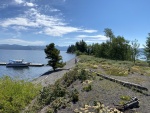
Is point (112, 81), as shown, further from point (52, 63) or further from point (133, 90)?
point (52, 63)

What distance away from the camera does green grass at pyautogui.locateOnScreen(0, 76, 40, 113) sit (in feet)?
49.7

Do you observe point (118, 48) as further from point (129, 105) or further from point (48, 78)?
point (129, 105)

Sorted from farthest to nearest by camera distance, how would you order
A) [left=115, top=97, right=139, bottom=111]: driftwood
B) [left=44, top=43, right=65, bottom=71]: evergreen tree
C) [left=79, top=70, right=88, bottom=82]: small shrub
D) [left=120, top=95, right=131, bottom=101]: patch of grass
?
1. [left=44, top=43, right=65, bottom=71]: evergreen tree
2. [left=79, top=70, right=88, bottom=82]: small shrub
3. [left=120, top=95, right=131, bottom=101]: patch of grass
4. [left=115, top=97, right=139, bottom=111]: driftwood

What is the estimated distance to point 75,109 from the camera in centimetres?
1216

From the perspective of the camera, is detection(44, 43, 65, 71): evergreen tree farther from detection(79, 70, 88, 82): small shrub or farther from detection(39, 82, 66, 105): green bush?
detection(39, 82, 66, 105): green bush

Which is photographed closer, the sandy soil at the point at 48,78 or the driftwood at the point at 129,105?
the driftwood at the point at 129,105

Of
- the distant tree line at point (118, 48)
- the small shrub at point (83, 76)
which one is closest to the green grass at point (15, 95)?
the small shrub at point (83, 76)

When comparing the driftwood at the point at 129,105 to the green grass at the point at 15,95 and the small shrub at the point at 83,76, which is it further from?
the green grass at the point at 15,95

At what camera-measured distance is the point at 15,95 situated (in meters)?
17.0

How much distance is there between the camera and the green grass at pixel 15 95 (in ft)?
49.7

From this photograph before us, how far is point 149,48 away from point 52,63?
2345 centimetres

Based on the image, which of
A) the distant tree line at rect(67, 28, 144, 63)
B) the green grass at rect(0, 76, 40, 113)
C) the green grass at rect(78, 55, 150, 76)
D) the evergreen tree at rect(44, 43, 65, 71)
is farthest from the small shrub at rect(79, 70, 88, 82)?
the distant tree line at rect(67, 28, 144, 63)

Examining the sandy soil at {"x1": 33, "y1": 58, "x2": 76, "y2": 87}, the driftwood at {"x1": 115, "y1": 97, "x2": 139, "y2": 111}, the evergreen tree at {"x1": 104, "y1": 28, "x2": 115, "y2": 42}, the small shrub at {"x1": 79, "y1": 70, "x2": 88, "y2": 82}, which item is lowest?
the sandy soil at {"x1": 33, "y1": 58, "x2": 76, "y2": 87}

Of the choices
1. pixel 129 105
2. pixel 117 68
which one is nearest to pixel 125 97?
pixel 129 105
